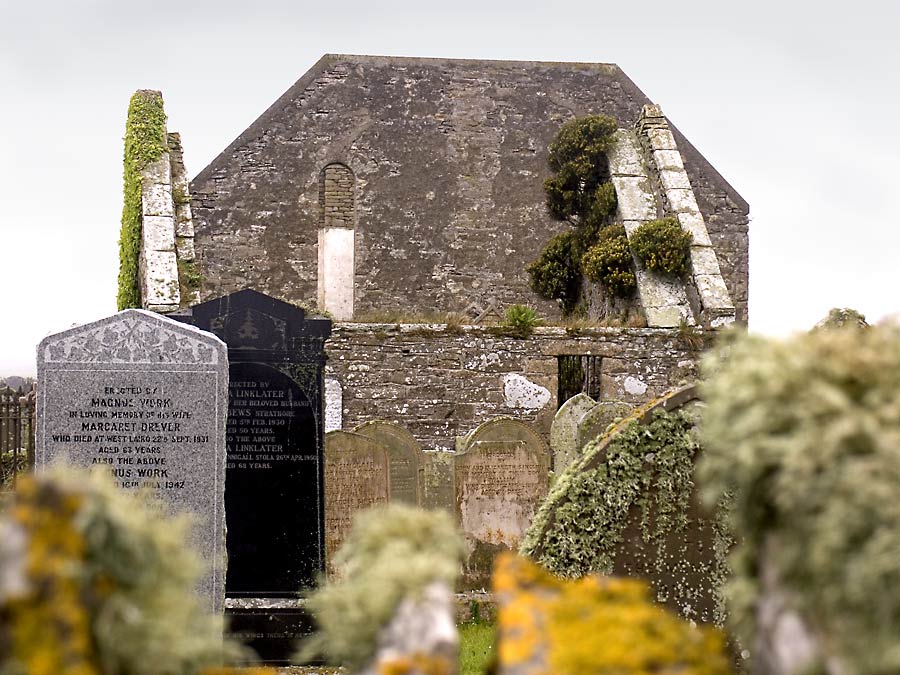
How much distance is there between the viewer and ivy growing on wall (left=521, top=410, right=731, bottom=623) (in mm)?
5160

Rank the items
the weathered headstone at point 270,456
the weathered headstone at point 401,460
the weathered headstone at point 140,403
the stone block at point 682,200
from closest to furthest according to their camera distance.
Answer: the weathered headstone at point 140,403 < the weathered headstone at point 270,456 < the weathered headstone at point 401,460 < the stone block at point 682,200

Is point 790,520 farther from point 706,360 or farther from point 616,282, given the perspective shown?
point 616,282

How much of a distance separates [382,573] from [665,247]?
46.8ft

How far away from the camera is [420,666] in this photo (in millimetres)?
1891

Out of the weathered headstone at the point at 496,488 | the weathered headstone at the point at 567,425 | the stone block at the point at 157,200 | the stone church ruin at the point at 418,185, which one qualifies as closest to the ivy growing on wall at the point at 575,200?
the stone church ruin at the point at 418,185

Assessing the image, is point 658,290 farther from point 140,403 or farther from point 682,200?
point 140,403

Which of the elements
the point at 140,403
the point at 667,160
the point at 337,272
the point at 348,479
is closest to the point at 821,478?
the point at 140,403

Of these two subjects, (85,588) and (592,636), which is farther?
(592,636)

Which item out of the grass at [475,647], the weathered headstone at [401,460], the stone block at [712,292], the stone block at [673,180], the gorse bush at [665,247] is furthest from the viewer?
the stone block at [673,180]

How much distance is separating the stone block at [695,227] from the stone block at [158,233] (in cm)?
686

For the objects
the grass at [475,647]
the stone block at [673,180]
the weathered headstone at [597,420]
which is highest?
the stone block at [673,180]

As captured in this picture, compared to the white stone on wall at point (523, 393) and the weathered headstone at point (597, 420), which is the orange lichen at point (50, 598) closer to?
the weathered headstone at point (597, 420)

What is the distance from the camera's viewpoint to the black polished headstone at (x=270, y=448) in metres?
9.16

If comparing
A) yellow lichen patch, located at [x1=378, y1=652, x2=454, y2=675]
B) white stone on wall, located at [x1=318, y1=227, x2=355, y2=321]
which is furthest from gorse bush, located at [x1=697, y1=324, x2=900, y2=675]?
white stone on wall, located at [x1=318, y1=227, x2=355, y2=321]
